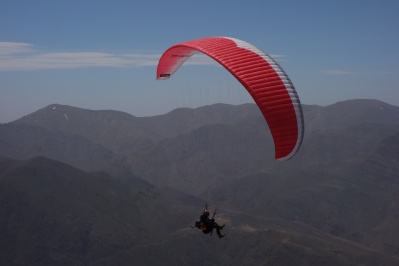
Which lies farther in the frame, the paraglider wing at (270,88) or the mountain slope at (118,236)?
the mountain slope at (118,236)

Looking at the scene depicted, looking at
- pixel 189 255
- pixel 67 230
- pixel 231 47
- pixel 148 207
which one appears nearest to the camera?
pixel 231 47

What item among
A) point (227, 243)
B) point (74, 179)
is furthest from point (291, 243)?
point (74, 179)

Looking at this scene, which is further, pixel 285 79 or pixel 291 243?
pixel 291 243

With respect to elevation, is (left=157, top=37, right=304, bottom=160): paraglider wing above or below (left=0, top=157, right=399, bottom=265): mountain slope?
above

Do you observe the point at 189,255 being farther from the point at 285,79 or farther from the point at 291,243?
the point at 285,79

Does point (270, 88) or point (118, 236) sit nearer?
point (270, 88)

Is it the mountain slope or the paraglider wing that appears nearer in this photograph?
the paraglider wing

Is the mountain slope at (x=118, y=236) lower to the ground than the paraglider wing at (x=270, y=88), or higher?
lower

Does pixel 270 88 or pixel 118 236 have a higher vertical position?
pixel 270 88
